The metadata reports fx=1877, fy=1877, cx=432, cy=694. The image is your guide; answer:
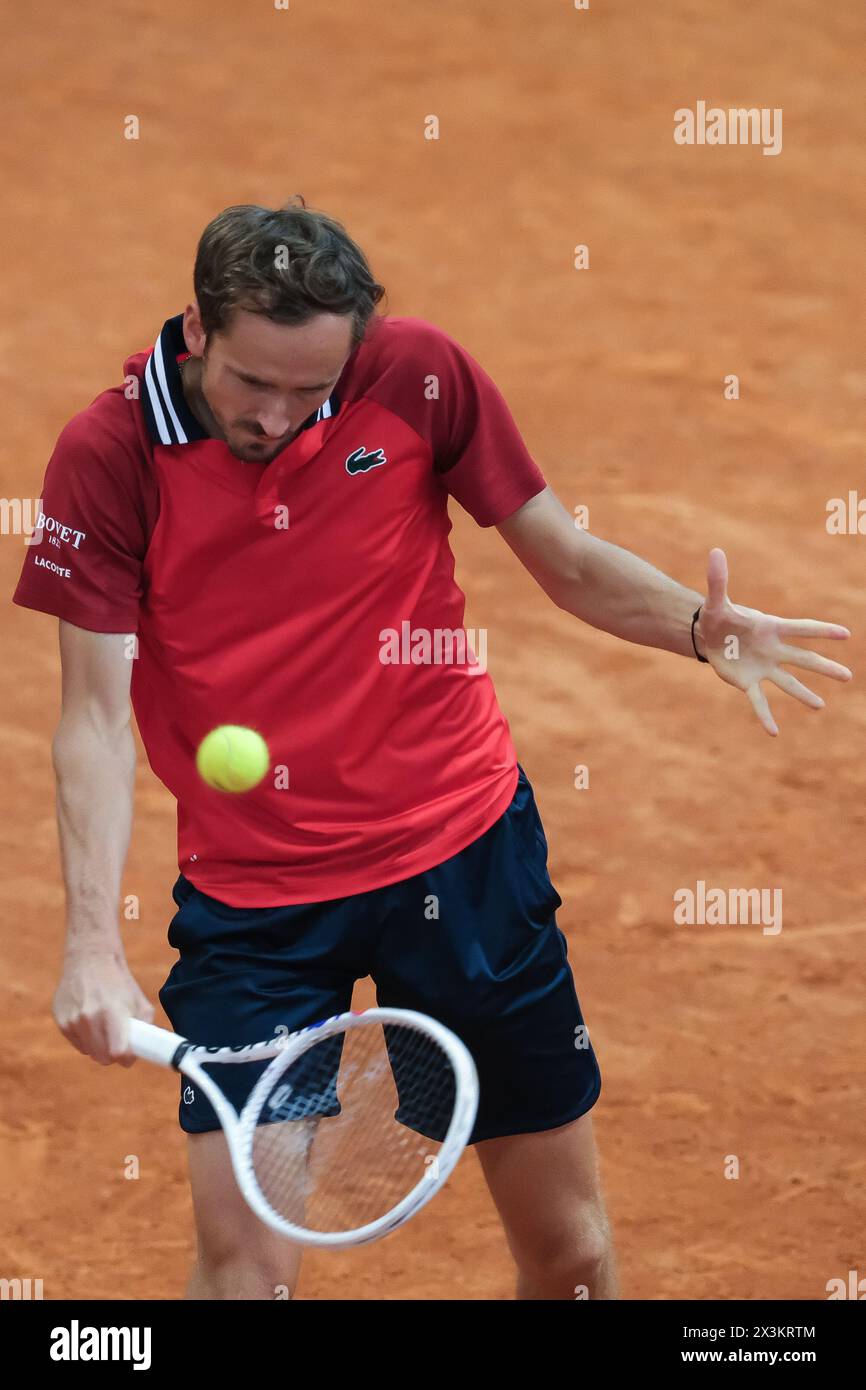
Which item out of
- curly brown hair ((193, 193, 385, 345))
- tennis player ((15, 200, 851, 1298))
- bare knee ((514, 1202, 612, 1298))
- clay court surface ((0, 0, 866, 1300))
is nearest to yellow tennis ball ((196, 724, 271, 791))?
→ tennis player ((15, 200, 851, 1298))

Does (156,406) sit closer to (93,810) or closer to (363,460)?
(363,460)

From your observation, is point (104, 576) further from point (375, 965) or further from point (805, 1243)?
point (805, 1243)

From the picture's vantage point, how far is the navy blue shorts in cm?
315

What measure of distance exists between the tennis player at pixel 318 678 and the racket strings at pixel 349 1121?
0.08 meters

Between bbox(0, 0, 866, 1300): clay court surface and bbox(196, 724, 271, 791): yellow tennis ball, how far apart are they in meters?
1.65

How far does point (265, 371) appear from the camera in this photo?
292 centimetres

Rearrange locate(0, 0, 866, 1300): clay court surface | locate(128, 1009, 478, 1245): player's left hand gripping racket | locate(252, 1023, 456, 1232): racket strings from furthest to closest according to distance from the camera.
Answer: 1. locate(0, 0, 866, 1300): clay court surface
2. locate(252, 1023, 456, 1232): racket strings
3. locate(128, 1009, 478, 1245): player's left hand gripping racket

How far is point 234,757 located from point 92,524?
0.45 m

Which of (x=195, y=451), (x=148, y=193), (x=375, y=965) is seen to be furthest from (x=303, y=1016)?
(x=148, y=193)

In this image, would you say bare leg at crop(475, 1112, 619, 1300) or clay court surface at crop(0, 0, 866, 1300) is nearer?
bare leg at crop(475, 1112, 619, 1300)

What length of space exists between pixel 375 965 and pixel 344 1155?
329 mm

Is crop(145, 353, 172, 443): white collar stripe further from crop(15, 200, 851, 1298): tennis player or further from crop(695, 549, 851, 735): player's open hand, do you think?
crop(695, 549, 851, 735): player's open hand

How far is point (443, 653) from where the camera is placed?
330 centimetres

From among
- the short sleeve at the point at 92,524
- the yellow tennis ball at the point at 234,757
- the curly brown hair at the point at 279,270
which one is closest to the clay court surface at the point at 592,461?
the yellow tennis ball at the point at 234,757
